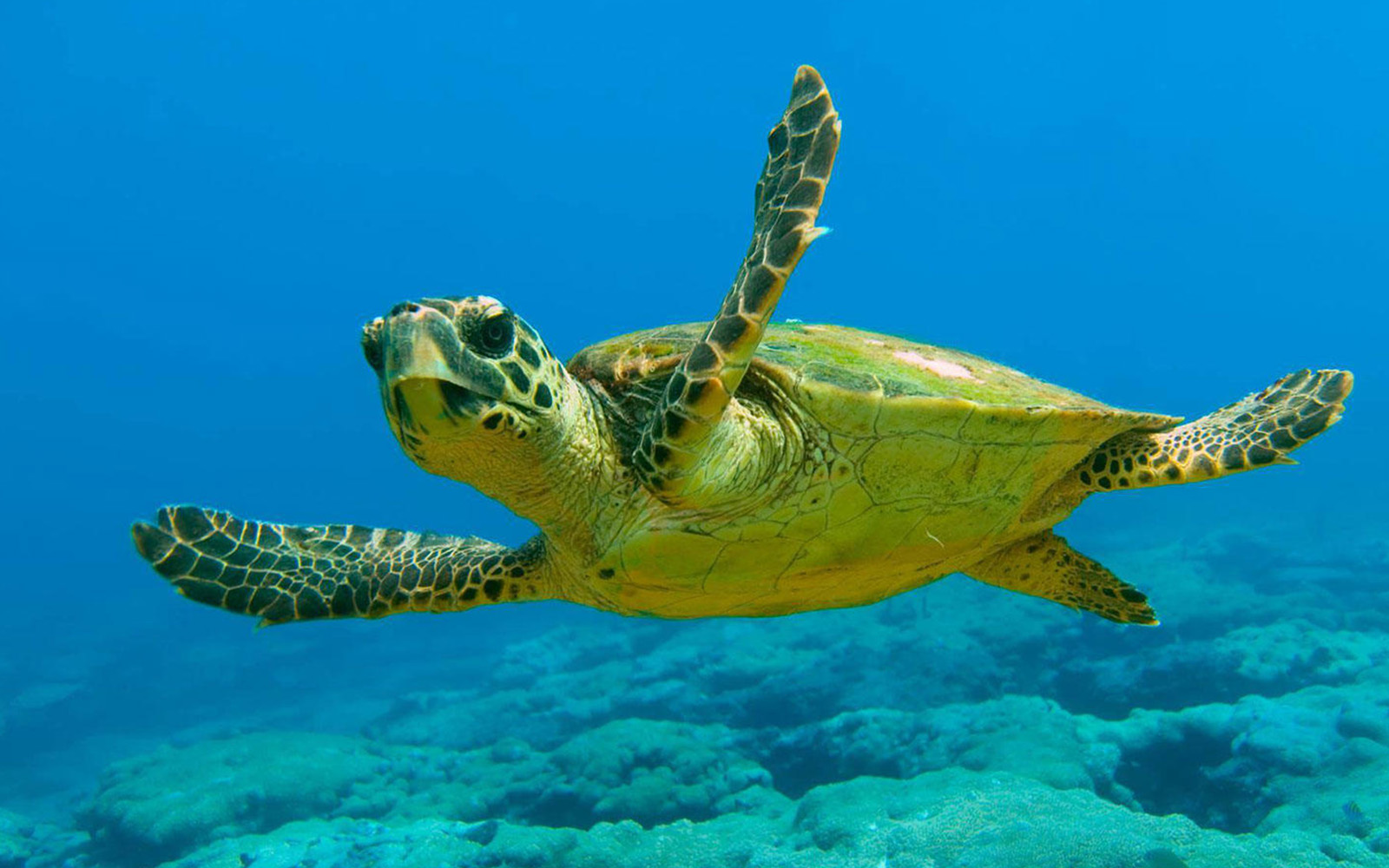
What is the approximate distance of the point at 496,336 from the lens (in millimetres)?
2602

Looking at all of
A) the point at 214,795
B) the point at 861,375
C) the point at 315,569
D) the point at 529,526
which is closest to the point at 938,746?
the point at 861,375

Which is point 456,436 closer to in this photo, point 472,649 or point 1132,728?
point 1132,728

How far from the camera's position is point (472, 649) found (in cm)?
2814

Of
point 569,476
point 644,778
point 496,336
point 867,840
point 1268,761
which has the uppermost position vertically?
point 496,336

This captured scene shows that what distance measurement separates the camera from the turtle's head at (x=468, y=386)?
7.74 feet

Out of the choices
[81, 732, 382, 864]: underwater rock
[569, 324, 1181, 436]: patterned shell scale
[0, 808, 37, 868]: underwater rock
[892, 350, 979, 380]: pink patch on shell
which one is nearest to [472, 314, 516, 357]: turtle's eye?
[569, 324, 1181, 436]: patterned shell scale

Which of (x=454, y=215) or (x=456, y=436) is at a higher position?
(x=454, y=215)

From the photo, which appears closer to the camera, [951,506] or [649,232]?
[951,506]

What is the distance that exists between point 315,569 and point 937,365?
335 cm

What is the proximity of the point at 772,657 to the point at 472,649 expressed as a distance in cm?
1670

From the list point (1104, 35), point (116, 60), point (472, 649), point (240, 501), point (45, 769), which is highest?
point (1104, 35)

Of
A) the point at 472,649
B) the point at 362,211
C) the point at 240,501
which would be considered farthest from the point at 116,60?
the point at 472,649

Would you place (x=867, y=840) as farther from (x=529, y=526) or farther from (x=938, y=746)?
(x=529, y=526)

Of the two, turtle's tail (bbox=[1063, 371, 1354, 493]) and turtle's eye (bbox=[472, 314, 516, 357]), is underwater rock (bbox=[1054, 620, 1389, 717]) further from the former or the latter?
turtle's eye (bbox=[472, 314, 516, 357])
